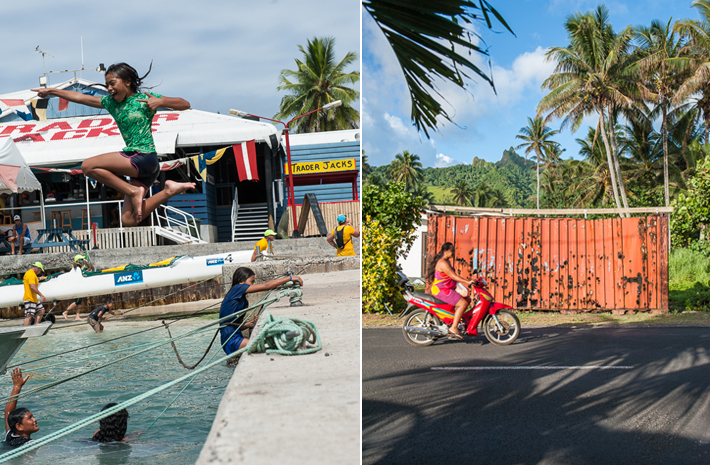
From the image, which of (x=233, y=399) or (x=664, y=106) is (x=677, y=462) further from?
(x=664, y=106)

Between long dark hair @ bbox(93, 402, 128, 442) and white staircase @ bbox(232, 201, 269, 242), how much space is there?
13.1 m

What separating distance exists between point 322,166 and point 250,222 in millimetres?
4194

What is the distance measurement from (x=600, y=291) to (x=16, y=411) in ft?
37.6

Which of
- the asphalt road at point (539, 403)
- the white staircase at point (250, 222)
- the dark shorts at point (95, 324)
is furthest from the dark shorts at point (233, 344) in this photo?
the white staircase at point (250, 222)

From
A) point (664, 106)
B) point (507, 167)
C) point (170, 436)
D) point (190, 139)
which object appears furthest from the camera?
point (507, 167)

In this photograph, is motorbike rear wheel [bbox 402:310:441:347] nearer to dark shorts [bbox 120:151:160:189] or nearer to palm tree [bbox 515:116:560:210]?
dark shorts [bbox 120:151:160:189]

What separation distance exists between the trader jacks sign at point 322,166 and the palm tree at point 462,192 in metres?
59.0

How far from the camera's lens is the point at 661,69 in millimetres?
29953

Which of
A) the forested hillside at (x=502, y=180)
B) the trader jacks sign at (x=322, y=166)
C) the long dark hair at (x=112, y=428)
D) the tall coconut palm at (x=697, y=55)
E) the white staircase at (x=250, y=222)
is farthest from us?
the forested hillside at (x=502, y=180)

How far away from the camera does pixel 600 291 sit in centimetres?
1265

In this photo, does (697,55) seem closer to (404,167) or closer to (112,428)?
(404,167)

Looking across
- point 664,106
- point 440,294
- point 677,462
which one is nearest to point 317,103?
point 664,106

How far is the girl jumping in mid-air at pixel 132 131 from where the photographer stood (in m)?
2.53

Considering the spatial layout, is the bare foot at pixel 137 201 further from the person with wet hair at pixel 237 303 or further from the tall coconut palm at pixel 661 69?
the tall coconut palm at pixel 661 69
